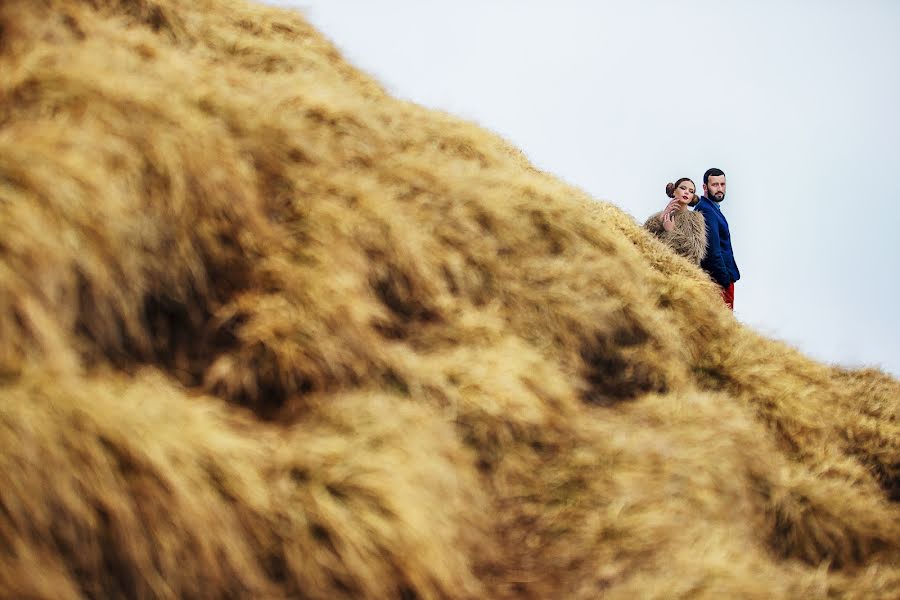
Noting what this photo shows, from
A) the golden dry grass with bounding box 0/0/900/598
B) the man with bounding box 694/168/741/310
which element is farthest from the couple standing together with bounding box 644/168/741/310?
the golden dry grass with bounding box 0/0/900/598

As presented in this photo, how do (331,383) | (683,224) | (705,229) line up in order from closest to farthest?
(331,383)
(705,229)
(683,224)

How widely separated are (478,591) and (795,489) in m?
4.07

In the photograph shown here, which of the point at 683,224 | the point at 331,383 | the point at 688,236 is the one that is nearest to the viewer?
the point at 331,383

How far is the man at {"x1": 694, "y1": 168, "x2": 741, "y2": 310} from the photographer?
13289mm

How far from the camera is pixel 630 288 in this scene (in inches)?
338

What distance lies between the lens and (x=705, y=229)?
526 inches

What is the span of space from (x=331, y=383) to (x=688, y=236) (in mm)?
9835

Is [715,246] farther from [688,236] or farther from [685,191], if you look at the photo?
[685,191]

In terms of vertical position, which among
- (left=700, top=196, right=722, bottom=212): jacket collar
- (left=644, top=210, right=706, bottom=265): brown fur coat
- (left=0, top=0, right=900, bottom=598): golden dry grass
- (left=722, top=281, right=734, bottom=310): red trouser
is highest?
(left=700, top=196, right=722, bottom=212): jacket collar

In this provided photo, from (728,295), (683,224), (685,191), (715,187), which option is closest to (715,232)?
(683,224)

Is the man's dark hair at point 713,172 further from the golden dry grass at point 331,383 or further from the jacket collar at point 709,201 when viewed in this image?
the golden dry grass at point 331,383

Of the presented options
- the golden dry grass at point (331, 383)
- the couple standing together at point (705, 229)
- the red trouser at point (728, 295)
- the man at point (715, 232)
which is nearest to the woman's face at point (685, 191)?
the couple standing together at point (705, 229)

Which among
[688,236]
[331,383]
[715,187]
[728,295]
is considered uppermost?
[715,187]

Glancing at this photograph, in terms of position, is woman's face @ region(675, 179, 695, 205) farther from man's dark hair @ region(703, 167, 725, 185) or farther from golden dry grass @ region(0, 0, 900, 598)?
golden dry grass @ region(0, 0, 900, 598)
